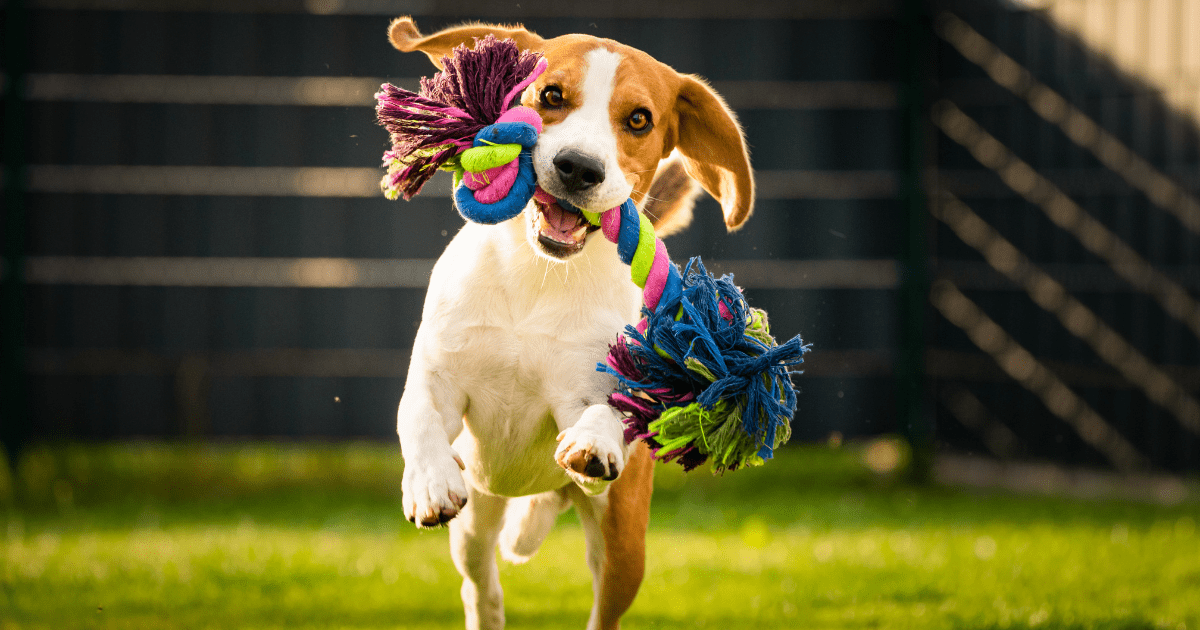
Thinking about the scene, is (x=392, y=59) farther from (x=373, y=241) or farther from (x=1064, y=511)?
(x=1064, y=511)

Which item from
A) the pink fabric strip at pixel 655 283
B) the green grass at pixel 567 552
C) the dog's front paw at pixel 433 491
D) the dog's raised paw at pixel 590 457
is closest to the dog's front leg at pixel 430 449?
the dog's front paw at pixel 433 491

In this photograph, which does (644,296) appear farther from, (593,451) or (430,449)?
(430,449)

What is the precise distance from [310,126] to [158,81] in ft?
3.00

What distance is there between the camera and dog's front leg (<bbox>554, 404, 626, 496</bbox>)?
6.99 feet

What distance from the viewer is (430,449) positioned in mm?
2234

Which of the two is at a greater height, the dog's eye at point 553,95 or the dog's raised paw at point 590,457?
the dog's eye at point 553,95

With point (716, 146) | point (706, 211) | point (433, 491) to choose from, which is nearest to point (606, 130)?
point (716, 146)

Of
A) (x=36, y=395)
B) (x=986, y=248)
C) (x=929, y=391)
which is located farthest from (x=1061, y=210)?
(x=36, y=395)

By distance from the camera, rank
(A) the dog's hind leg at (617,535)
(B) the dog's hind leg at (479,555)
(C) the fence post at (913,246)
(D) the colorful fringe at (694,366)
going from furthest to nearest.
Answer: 1. (C) the fence post at (913,246)
2. (B) the dog's hind leg at (479,555)
3. (A) the dog's hind leg at (617,535)
4. (D) the colorful fringe at (694,366)

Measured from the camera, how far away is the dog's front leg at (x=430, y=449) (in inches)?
83.6

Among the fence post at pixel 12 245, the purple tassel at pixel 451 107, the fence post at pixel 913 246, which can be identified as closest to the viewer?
the purple tassel at pixel 451 107

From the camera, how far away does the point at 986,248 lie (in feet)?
22.8

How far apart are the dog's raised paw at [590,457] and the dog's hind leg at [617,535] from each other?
67 cm

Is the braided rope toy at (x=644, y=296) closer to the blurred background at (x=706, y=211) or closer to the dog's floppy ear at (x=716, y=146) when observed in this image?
the dog's floppy ear at (x=716, y=146)
